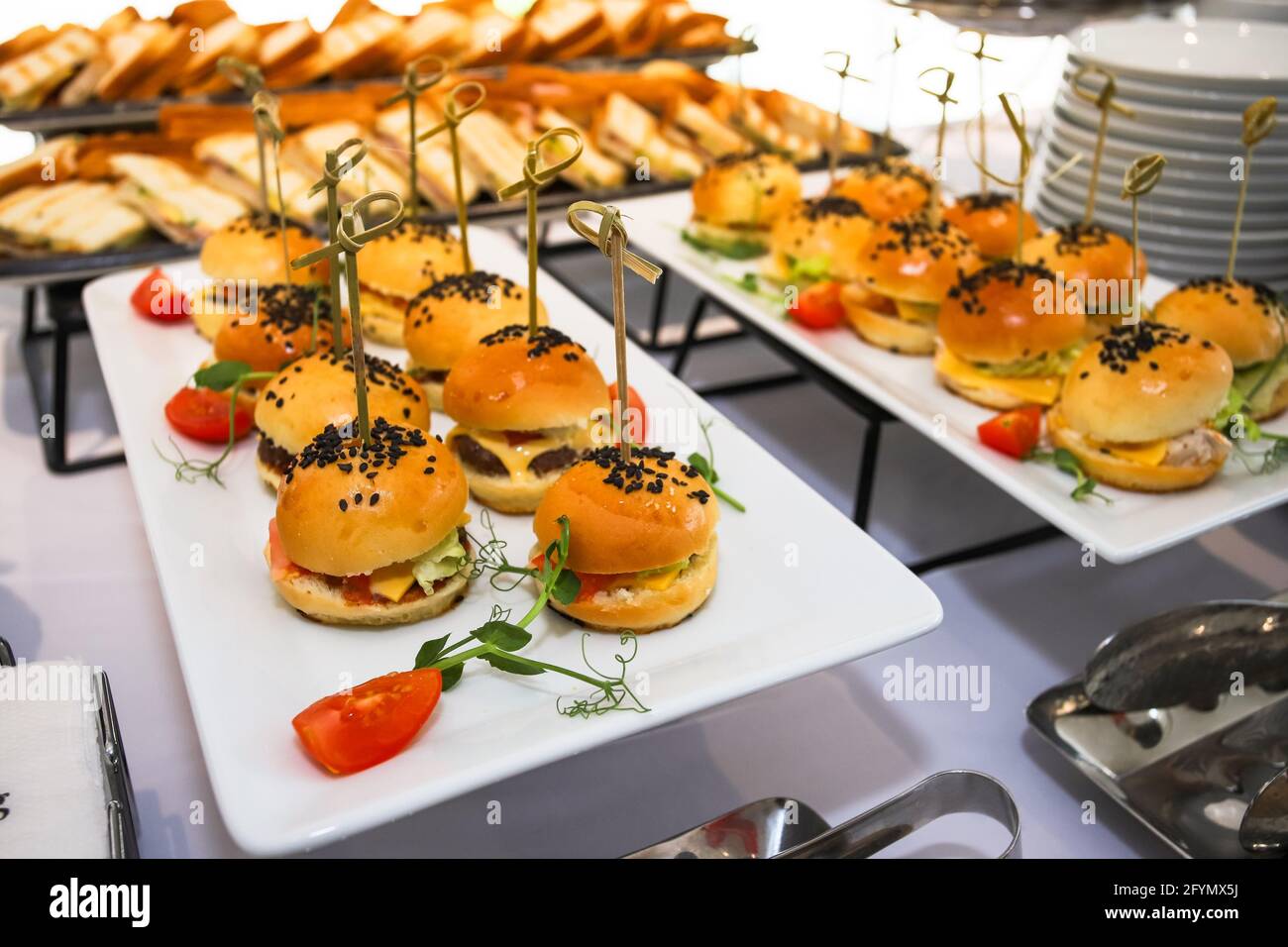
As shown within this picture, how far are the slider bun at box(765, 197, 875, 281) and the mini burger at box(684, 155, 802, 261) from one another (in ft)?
0.39

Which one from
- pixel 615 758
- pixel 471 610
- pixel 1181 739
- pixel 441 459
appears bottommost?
pixel 615 758

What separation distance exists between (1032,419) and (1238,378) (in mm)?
685

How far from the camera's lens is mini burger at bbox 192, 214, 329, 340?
357 centimetres

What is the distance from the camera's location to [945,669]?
2797 millimetres

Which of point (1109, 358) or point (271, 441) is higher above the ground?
point (1109, 358)

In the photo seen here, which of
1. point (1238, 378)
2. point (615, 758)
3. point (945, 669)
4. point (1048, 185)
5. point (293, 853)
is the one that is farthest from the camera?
point (1048, 185)

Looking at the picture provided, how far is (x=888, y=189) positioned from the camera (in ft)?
14.4

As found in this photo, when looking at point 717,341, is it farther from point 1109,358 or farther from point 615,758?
point 615,758

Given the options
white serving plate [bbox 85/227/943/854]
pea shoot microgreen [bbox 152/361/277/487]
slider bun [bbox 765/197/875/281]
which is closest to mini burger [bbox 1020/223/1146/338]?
slider bun [bbox 765/197/875/281]

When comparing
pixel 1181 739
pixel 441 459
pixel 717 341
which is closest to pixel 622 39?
pixel 717 341

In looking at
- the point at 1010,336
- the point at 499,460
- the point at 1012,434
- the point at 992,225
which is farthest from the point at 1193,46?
the point at 499,460

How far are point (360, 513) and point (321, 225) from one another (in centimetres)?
241

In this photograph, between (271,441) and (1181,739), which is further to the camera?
(271,441)

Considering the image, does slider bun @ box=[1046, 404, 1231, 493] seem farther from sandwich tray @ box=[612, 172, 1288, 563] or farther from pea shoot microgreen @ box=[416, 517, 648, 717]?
pea shoot microgreen @ box=[416, 517, 648, 717]
